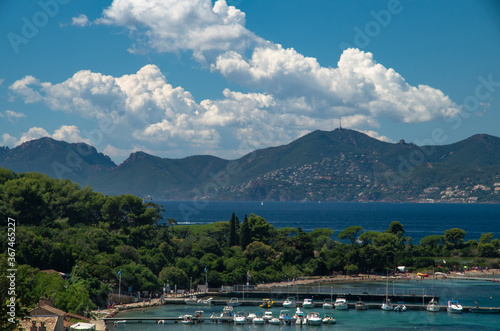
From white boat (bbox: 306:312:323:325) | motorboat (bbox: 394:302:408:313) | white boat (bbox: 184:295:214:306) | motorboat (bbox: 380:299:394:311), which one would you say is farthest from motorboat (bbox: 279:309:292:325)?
motorboat (bbox: 394:302:408:313)

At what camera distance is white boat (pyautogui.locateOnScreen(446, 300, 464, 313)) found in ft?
201

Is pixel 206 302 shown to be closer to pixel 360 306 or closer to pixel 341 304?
pixel 341 304

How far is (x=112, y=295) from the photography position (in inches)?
2416

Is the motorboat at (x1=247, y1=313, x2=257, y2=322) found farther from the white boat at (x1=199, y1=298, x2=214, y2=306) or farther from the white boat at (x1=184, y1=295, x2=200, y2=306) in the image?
the white boat at (x1=184, y1=295, x2=200, y2=306)

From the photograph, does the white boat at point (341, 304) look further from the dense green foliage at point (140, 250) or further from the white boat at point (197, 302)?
the dense green foliage at point (140, 250)

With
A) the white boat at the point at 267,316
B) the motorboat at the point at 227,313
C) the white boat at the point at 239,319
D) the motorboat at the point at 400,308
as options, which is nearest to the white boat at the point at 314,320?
the white boat at the point at 267,316

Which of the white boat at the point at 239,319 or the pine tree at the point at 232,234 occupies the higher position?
the pine tree at the point at 232,234

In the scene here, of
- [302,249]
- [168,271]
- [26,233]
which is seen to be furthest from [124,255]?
[302,249]

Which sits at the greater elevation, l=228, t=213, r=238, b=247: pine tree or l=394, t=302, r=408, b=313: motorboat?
l=228, t=213, r=238, b=247: pine tree

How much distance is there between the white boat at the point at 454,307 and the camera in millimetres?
61250

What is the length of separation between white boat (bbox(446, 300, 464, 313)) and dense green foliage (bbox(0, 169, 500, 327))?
23289 millimetres

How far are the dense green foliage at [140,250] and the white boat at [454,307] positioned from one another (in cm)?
2329

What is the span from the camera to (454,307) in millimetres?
61531

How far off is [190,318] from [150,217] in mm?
28931
